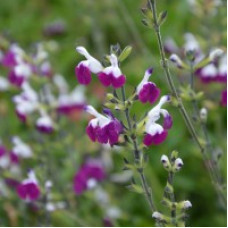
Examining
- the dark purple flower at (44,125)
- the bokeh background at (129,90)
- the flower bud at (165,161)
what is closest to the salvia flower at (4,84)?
the bokeh background at (129,90)

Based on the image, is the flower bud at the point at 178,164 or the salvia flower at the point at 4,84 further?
the salvia flower at the point at 4,84

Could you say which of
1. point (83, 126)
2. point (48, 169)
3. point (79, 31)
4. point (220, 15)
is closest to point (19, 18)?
point (79, 31)

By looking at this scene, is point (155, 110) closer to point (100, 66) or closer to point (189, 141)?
point (100, 66)

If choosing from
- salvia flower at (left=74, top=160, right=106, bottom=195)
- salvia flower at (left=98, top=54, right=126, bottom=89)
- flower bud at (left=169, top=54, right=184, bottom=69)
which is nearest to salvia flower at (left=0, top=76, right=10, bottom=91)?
salvia flower at (left=74, top=160, right=106, bottom=195)

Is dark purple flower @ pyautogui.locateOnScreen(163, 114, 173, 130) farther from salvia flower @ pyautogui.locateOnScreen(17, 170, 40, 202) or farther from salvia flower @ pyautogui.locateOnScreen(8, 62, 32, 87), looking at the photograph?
salvia flower @ pyautogui.locateOnScreen(8, 62, 32, 87)

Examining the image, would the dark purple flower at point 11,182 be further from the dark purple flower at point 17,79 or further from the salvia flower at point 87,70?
the salvia flower at point 87,70

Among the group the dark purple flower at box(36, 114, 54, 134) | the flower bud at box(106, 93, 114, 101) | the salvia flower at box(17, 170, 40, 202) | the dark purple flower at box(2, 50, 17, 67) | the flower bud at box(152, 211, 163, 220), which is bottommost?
the flower bud at box(152, 211, 163, 220)
